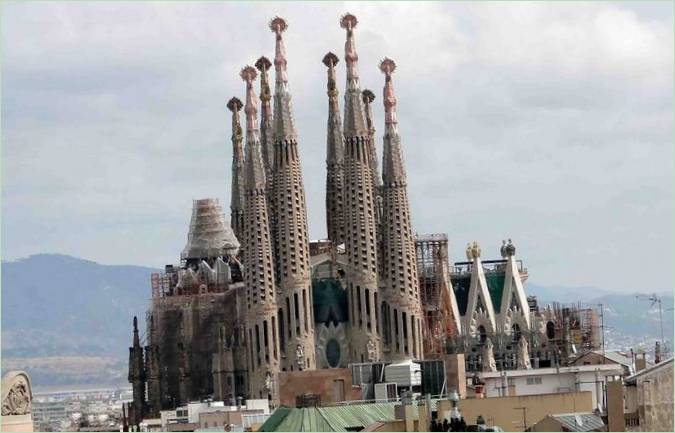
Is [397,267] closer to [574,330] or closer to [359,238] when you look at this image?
[359,238]

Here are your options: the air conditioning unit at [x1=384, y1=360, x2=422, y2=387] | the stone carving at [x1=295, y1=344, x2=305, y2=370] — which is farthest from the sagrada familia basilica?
→ the air conditioning unit at [x1=384, y1=360, x2=422, y2=387]

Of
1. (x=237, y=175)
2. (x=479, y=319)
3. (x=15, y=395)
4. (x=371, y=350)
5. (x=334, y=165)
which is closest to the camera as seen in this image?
(x=15, y=395)

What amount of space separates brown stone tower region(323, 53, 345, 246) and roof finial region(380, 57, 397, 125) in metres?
2.73

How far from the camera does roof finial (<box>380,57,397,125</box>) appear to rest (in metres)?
133

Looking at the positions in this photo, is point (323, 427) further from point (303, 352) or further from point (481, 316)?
point (481, 316)

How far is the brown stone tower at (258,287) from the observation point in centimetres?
12800

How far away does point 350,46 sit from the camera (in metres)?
134

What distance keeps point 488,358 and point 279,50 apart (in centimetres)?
1797

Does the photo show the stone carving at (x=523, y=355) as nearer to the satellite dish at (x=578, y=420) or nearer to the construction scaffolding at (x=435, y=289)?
the construction scaffolding at (x=435, y=289)

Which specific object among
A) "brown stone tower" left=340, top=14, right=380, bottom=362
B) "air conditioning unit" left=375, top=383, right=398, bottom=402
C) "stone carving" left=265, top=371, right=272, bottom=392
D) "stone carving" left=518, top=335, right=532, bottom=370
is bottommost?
"air conditioning unit" left=375, top=383, right=398, bottom=402

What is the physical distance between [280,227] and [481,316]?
1385 centimetres

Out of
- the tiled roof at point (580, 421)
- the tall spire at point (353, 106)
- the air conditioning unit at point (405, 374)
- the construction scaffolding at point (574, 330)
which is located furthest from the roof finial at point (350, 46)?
the tiled roof at point (580, 421)

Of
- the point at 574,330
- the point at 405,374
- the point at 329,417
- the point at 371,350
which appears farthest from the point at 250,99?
the point at 329,417

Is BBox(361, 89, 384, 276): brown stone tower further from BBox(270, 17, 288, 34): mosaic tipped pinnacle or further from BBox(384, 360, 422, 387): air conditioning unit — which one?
BBox(384, 360, 422, 387): air conditioning unit
